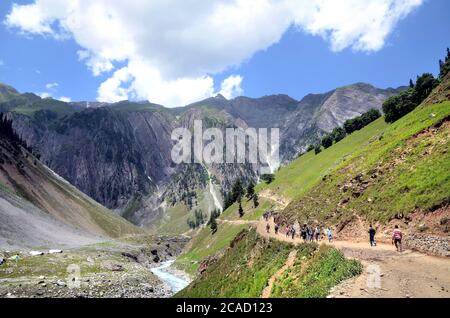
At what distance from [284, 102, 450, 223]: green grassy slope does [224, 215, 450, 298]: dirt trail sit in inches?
372

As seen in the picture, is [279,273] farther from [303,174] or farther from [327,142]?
[327,142]

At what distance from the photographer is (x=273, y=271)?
1516 inches

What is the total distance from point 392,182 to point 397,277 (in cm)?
2610

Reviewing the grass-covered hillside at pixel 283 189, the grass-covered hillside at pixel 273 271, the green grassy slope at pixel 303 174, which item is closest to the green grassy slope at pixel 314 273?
the grass-covered hillside at pixel 273 271

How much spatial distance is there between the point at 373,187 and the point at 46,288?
65.3m

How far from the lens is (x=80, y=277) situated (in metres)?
A: 92.7

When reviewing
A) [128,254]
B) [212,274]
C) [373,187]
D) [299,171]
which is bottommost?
[128,254]

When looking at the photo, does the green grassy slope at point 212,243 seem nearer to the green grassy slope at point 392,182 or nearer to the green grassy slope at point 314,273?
the green grassy slope at point 392,182

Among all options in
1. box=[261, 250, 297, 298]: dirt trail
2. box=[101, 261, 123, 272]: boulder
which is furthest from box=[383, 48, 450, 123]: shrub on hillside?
box=[101, 261, 123, 272]: boulder

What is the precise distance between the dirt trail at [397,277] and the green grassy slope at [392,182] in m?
9.45

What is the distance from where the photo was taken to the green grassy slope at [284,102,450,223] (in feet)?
132
